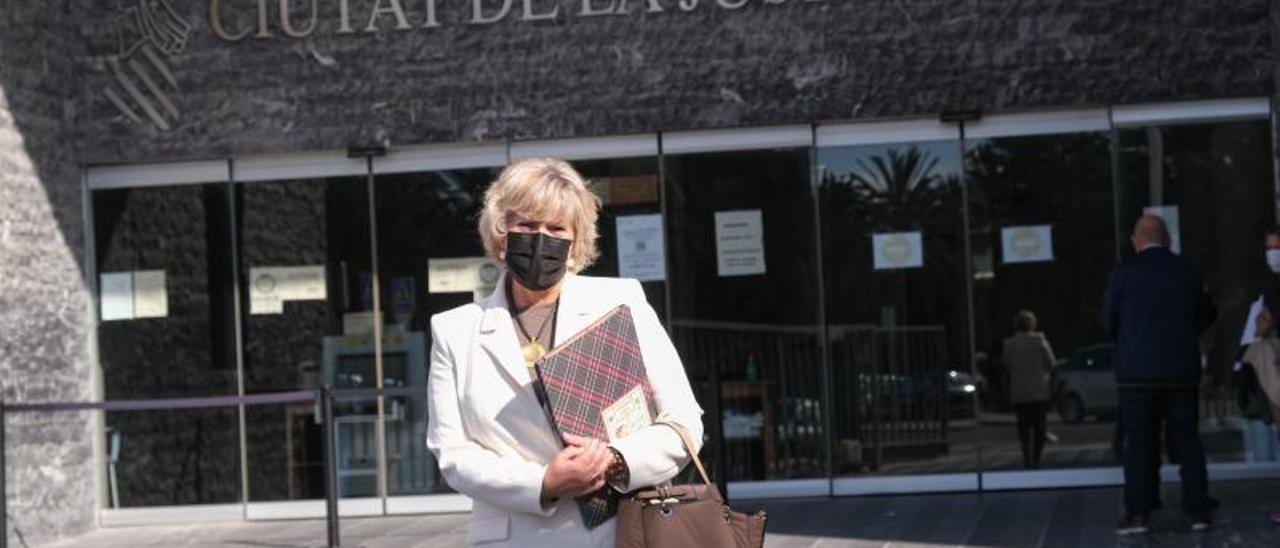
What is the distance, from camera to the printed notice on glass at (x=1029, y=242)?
12.5 meters

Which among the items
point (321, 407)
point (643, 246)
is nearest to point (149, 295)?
point (643, 246)

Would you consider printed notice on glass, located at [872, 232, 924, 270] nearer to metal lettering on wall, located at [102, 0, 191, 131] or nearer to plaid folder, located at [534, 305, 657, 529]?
metal lettering on wall, located at [102, 0, 191, 131]

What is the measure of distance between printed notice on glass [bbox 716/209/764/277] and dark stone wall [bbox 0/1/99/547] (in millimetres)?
4522

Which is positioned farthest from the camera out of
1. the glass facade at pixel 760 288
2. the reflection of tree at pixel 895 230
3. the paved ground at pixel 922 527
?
the reflection of tree at pixel 895 230

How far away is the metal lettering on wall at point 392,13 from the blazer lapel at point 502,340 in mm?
9171

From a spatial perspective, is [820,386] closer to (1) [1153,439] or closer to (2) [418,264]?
(2) [418,264]

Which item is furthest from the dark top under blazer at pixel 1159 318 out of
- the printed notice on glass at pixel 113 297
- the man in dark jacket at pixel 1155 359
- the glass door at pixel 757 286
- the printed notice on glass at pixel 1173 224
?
the printed notice on glass at pixel 113 297

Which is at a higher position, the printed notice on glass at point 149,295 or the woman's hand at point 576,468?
the printed notice on glass at point 149,295

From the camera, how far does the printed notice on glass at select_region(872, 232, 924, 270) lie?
12602mm

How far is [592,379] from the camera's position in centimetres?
361

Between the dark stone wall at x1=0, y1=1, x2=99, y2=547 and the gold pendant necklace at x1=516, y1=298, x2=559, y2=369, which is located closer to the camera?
the gold pendant necklace at x1=516, y1=298, x2=559, y2=369

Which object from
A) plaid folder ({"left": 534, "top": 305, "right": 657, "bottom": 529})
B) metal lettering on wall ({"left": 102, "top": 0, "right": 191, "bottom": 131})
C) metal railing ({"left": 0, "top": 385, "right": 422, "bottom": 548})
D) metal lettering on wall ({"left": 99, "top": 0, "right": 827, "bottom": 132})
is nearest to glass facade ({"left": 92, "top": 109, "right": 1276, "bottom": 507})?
metal lettering on wall ({"left": 102, "top": 0, "right": 191, "bottom": 131})

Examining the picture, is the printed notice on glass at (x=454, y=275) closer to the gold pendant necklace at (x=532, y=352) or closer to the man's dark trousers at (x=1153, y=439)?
the man's dark trousers at (x=1153, y=439)

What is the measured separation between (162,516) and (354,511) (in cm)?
140
